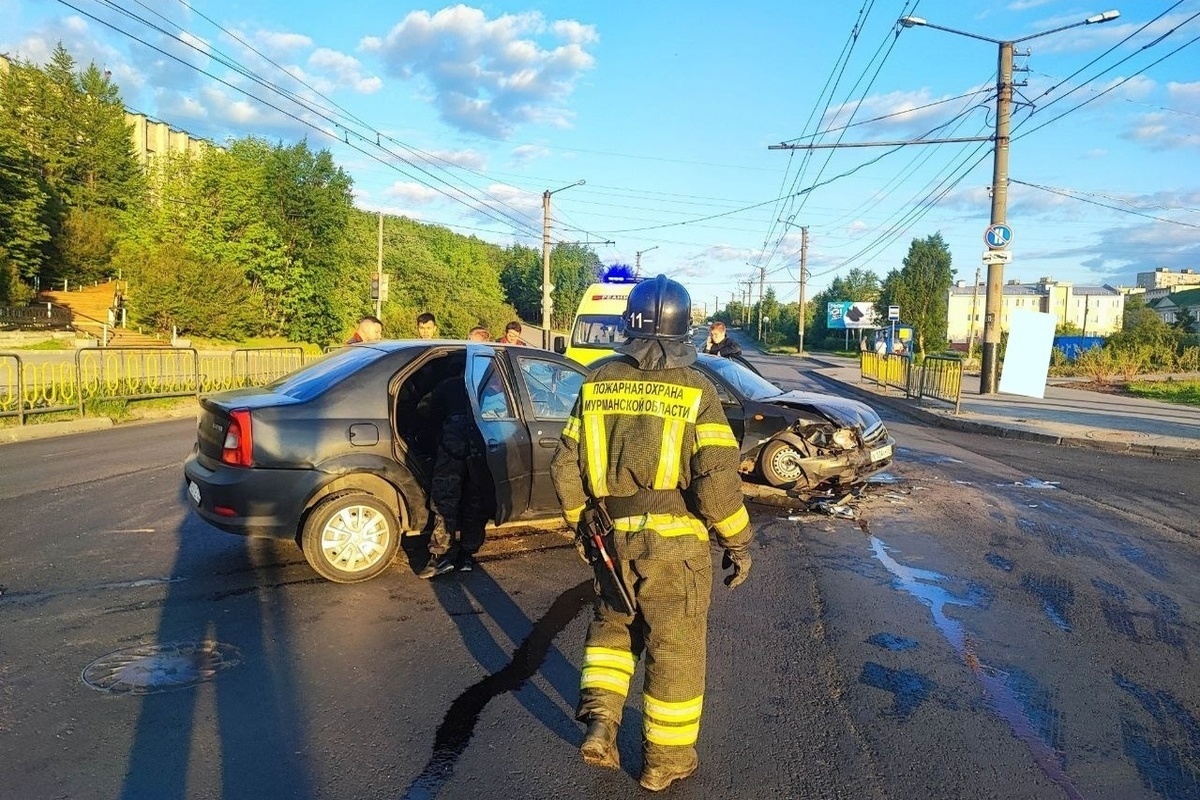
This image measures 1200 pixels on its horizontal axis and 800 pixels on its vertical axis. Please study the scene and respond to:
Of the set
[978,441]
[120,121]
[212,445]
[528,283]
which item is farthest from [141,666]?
[528,283]

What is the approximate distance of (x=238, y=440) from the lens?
16.4 feet

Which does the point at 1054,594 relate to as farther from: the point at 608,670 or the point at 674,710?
the point at 608,670

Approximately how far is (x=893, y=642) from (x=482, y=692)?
2310 millimetres

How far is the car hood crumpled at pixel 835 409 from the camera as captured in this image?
27.6 ft

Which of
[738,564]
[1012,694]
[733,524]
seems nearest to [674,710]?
[738,564]

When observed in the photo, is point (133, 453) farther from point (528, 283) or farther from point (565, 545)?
point (528, 283)

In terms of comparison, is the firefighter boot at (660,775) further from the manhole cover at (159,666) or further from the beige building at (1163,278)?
the beige building at (1163,278)

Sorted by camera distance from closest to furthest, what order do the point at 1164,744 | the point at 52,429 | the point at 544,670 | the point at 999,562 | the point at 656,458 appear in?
the point at 656,458
the point at 1164,744
the point at 544,670
the point at 999,562
the point at 52,429

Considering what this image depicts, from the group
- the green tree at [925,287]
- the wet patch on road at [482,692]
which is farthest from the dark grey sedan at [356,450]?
the green tree at [925,287]

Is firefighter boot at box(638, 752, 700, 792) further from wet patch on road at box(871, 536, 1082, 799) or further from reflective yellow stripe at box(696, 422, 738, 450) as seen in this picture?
wet patch on road at box(871, 536, 1082, 799)

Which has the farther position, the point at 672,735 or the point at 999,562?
the point at 999,562

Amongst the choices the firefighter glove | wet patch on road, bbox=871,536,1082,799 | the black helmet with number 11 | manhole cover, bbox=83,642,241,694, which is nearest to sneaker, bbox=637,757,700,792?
the firefighter glove

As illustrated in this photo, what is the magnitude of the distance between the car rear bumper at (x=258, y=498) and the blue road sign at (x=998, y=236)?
1847 cm

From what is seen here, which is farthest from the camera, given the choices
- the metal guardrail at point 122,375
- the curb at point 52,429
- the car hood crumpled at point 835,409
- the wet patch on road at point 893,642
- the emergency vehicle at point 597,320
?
the emergency vehicle at point 597,320
